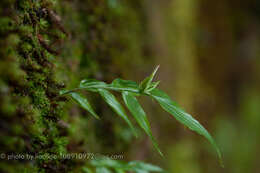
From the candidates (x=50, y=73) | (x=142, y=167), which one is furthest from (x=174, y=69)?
(x=50, y=73)

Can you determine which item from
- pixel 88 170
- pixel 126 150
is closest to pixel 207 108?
pixel 126 150

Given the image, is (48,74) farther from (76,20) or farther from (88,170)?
(76,20)

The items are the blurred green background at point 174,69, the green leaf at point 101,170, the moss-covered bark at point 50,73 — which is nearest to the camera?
the moss-covered bark at point 50,73

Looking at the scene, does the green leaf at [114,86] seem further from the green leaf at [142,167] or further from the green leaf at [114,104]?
the green leaf at [142,167]

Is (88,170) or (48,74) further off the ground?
(48,74)

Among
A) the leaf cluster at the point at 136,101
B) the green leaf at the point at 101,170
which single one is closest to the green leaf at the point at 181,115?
the leaf cluster at the point at 136,101

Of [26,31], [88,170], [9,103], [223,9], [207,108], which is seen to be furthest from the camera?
[223,9]
